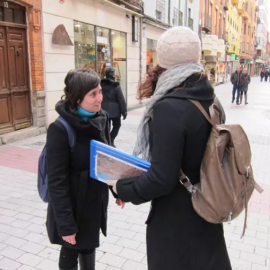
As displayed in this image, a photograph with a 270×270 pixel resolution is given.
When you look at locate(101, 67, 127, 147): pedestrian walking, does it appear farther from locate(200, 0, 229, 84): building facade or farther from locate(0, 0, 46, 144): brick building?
locate(200, 0, 229, 84): building facade

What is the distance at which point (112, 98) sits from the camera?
6.56m

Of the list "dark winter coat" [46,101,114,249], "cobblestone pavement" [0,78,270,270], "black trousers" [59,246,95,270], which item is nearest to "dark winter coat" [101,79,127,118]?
"cobblestone pavement" [0,78,270,270]

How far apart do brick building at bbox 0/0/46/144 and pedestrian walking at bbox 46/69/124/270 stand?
19.2ft

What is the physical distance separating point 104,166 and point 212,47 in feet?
92.8

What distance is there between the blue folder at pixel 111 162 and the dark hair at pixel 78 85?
359 mm

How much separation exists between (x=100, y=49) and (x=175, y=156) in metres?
10.7

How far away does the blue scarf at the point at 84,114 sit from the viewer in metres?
2.03

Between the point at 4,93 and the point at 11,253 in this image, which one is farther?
the point at 4,93

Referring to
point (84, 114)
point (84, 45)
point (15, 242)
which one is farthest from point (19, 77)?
point (84, 114)

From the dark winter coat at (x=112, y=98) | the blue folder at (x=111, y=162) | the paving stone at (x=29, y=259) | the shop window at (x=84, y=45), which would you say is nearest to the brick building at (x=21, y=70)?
the shop window at (x=84, y=45)

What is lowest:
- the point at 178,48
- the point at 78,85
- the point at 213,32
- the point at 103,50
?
the point at 78,85

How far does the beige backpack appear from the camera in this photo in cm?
146

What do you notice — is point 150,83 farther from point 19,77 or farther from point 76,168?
point 19,77

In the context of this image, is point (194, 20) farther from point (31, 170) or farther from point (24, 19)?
point (31, 170)
